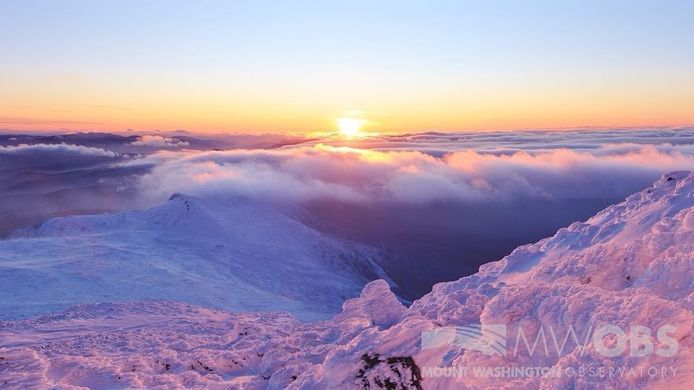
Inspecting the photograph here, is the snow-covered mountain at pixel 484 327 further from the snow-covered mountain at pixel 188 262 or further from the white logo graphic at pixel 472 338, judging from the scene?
the snow-covered mountain at pixel 188 262

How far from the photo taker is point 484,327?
28.3ft

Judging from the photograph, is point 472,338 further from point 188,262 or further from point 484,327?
point 188,262

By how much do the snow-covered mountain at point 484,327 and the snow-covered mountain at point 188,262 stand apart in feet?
47.9

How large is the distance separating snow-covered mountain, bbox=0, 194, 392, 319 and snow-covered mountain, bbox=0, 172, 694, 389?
14.6 meters

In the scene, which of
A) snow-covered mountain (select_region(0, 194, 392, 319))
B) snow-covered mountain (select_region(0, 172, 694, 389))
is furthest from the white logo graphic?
snow-covered mountain (select_region(0, 194, 392, 319))

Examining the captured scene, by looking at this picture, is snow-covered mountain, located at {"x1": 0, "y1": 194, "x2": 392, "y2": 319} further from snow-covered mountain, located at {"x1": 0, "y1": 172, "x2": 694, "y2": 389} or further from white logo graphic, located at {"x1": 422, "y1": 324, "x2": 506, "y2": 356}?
white logo graphic, located at {"x1": 422, "y1": 324, "x2": 506, "y2": 356}

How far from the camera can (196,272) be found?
4109 cm

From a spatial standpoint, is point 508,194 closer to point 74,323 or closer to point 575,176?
point 575,176

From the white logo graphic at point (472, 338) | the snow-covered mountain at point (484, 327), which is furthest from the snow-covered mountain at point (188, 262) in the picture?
the white logo graphic at point (472, 338)

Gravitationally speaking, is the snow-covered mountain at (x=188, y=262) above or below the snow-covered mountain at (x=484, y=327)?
below

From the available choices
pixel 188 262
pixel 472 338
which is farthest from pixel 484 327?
pixel 188 262

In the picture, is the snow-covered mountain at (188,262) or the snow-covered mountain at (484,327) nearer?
the snow-covered mountain at (484,327)

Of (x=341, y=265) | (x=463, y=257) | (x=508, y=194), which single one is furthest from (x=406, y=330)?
(x=508, y=194)

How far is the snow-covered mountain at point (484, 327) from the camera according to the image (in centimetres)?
671
